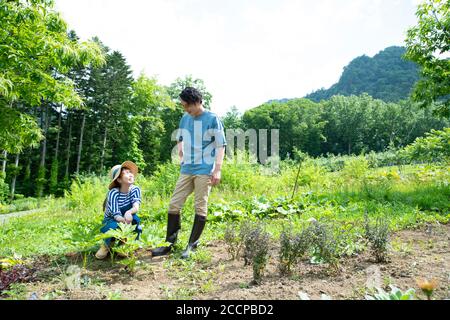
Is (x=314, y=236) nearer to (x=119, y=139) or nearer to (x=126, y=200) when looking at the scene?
(x=126, y=200)

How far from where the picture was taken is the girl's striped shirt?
3437 millimetres

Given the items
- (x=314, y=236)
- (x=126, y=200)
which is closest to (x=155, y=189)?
(x=126, y=200)

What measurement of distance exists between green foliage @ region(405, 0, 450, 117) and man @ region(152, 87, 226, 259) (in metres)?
6.17

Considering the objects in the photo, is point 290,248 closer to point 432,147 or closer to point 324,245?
point 324,245

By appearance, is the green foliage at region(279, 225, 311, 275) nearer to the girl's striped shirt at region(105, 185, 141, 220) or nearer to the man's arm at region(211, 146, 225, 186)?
the man's arm at region(211, 146, 225, 186)

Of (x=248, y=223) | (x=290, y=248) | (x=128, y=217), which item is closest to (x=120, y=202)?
(x=128, y=217)

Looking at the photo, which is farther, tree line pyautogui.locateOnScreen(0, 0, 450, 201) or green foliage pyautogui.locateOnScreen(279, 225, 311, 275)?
tree line pyautogui.locateOnScreen(0, 0, 450, 201)

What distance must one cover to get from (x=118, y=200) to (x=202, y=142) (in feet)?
3.49

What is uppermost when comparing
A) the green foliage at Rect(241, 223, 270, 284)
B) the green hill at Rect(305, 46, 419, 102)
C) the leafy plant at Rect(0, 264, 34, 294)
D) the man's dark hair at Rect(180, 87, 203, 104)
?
the green hill at Rect(305, 46, 419, 102)

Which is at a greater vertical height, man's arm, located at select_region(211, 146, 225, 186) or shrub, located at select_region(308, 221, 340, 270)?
man's arm, located at select_region(211, 146, 225, 186)

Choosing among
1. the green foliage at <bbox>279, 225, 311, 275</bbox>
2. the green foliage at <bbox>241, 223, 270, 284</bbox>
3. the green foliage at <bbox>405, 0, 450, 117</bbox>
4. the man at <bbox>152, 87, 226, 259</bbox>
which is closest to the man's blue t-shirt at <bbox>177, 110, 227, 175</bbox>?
the man at <bbox>152, 87, 226, 259</bbox>

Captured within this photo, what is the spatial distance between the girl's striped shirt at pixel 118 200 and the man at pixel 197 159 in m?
0.40

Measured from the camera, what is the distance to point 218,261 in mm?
3271
